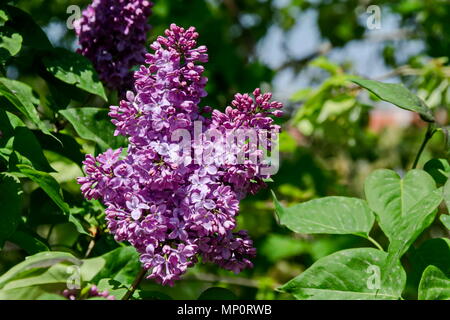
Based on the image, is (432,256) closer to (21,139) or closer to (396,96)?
(396,96)

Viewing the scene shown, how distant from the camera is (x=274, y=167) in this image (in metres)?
0.82

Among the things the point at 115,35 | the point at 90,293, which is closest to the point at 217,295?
the point at 90,293

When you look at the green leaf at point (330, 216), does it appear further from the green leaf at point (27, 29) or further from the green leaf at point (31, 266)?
the green leaf at point (27, 29)

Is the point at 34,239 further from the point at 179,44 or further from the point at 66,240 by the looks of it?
the point at 66,240

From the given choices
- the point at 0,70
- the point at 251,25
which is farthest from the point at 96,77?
the point at 251,25

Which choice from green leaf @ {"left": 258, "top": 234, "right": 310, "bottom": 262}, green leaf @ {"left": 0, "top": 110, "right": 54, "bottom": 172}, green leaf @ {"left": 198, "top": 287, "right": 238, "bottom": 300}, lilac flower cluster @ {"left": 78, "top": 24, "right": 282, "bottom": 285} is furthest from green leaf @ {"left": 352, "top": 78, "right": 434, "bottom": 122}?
green leaf @ {"left": 258, "top": 234, "right": 310, "bottom": 262}

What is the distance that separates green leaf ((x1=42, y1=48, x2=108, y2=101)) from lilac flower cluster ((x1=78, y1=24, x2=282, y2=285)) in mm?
173

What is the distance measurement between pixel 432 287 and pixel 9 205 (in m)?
0.53

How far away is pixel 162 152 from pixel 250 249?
0.59 ft

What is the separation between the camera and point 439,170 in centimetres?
99

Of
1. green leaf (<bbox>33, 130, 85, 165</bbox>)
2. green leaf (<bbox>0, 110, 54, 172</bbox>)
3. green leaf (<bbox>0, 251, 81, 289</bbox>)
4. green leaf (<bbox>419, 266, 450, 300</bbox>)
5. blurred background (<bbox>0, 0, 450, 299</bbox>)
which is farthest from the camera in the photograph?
blurred background (<bbox>0, 0, 450, 299</bbox>)

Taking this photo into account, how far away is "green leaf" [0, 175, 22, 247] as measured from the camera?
781 millimetres

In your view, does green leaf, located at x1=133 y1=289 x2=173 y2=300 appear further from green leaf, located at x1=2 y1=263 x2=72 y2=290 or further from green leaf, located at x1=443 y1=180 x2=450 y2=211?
green leaf, located at x1=443 y1=180 x2=450 y2=211

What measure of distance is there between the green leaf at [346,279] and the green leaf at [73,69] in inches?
15.9
